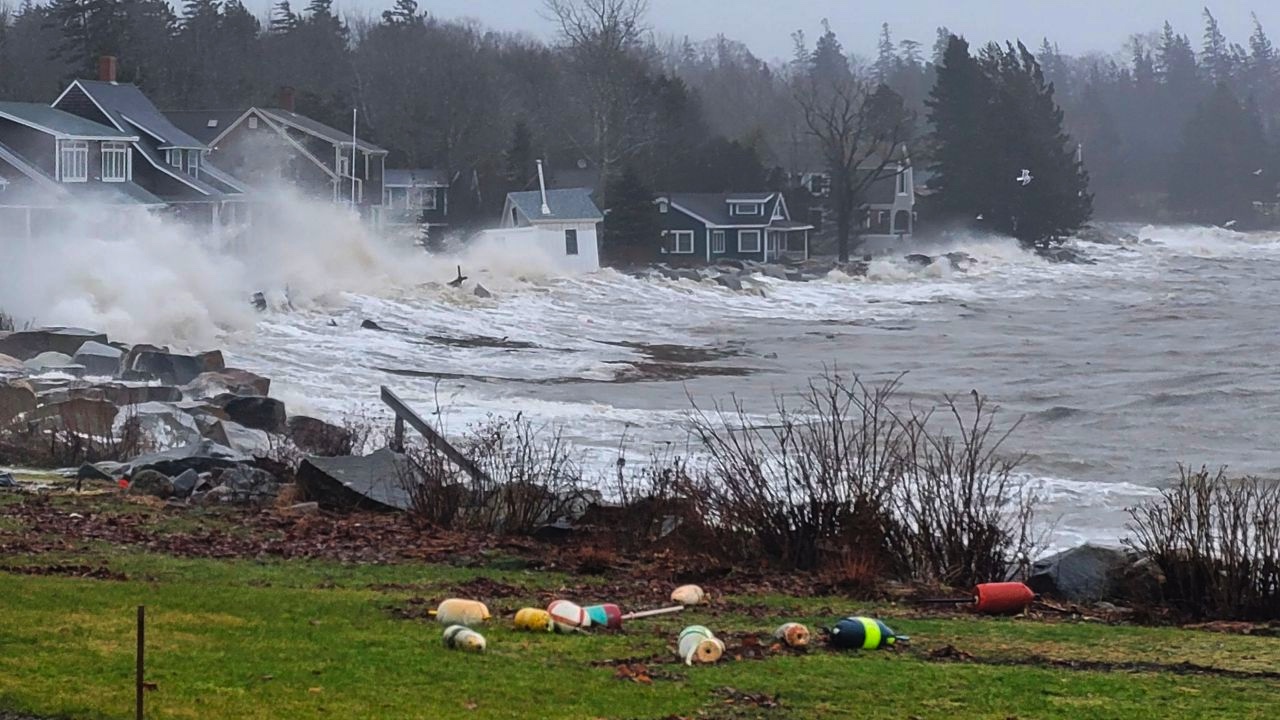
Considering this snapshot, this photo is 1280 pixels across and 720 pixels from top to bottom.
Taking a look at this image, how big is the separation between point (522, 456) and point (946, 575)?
434cm

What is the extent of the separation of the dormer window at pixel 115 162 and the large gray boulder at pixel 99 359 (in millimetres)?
25698

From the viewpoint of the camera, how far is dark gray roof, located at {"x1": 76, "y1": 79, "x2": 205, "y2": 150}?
63969 mm

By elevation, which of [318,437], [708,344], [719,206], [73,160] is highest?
[73,160]

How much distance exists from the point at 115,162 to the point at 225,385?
31988mm

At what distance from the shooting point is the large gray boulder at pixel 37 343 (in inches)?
1357

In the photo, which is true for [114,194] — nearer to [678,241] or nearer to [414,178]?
[414,178]

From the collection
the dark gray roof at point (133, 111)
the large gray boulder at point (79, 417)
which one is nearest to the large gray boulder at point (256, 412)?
the large gray boulder at point (79, 417)

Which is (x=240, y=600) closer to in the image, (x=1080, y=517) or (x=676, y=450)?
(x=1080, y=517)

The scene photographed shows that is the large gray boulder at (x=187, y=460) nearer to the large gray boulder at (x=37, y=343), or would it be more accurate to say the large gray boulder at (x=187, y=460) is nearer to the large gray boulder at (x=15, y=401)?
the large gray boulder at (x=15, y=401)

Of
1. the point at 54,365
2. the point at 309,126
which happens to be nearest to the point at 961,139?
the point at 309,126

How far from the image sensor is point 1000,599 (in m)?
12.2

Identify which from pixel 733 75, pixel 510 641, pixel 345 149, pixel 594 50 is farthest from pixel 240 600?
pixel 733 75

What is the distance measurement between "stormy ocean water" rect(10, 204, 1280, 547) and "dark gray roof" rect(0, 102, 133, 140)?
566cm

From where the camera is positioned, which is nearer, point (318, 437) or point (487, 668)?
point (487, 668)
